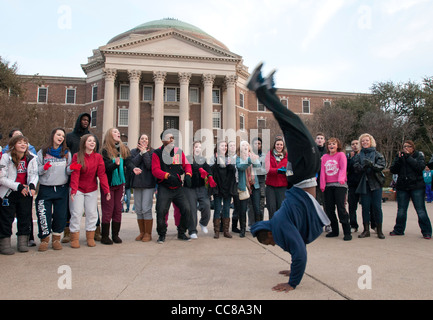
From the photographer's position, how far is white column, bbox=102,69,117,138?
3919 centimetres

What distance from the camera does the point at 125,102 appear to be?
45.9 m

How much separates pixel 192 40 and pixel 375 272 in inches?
1685

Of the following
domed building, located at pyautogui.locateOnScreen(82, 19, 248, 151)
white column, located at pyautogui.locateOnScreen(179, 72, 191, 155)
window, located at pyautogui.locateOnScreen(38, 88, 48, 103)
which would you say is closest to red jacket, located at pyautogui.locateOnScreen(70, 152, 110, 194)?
domed building, located at pyautogui.locateOnScreen(82, 19, 248, 151)

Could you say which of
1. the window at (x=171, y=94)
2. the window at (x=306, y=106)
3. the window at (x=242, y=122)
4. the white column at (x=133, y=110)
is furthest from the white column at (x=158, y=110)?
the window at (x=306, y=106)

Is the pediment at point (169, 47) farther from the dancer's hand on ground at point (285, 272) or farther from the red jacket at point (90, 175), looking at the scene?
the dancer's hand on ground at point (285, 272)

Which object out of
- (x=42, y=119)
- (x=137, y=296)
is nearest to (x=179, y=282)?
(x=137, y=296)

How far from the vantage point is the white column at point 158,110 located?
39531 millimetres

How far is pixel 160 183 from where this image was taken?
245 inches

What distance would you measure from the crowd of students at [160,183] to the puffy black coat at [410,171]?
0.8 inches

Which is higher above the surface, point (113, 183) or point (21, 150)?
point (21, 150)

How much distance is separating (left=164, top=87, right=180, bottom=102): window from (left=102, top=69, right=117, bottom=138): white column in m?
8.23

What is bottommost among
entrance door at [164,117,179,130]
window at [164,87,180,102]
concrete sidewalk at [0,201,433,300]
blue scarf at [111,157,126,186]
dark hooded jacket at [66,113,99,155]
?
concrete sidewalk at [0,201,433,300]

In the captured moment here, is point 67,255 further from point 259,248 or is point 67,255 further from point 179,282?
point 259,248

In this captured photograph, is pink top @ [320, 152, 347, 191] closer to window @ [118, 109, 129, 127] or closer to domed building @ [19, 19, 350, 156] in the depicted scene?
domed building @ [19, 19, 350, 156]
